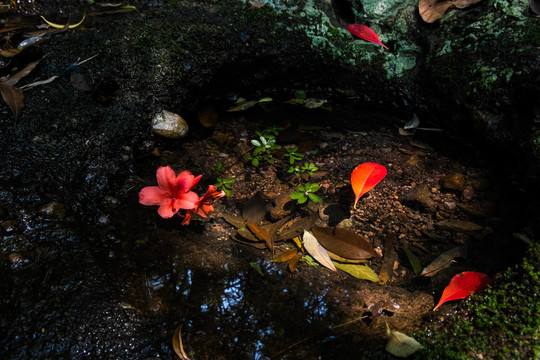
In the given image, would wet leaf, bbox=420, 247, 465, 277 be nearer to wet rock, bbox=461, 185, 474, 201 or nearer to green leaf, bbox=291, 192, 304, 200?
wet rock, bbox=461, 185, 474, 201

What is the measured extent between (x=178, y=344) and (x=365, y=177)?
1.37 meters

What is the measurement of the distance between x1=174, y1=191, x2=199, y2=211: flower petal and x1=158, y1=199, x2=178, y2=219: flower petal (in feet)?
0.07

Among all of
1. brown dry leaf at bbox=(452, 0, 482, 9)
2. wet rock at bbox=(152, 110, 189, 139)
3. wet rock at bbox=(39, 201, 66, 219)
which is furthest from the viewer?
brown dry leaf at bbox=(452, 0, 482, 9)

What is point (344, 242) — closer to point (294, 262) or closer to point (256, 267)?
point (294, 262)

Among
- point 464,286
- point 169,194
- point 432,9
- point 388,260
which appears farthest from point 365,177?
point 432,9

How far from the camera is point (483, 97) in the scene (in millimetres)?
2305

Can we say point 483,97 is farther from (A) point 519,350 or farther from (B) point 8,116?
(B) point 8,116

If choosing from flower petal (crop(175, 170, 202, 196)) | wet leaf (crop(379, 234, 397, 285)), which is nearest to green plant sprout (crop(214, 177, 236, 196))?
flower petal (crop(175, 170, 202, 196))

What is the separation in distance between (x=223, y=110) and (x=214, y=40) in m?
0.51

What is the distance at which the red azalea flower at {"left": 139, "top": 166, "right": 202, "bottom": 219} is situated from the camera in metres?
1.86

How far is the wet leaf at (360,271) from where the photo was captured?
6.03 ft

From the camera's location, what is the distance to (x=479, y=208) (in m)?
2.16

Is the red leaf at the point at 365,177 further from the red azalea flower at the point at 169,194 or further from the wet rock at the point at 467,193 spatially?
the red azalea flower at the point at 169,194

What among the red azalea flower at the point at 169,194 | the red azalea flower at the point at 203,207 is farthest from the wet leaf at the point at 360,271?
the red azalea flower at the point at 169,194
